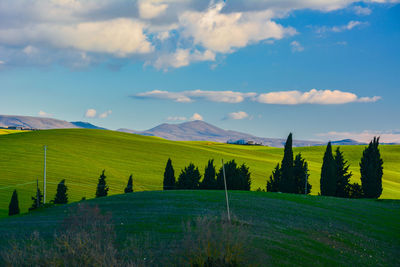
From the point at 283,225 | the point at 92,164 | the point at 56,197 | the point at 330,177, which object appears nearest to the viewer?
the point at 283,225

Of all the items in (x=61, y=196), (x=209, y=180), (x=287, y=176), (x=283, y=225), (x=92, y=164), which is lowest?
(x=61, y=196)

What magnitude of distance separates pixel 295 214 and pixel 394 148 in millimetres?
160370

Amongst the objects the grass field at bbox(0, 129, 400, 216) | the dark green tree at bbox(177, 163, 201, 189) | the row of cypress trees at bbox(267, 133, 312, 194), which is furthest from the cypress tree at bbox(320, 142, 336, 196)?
the dark green tree at bbox(177, 163, 201, 189)

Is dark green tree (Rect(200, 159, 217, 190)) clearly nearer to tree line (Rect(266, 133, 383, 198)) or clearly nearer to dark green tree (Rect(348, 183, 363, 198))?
tree line (Rect(266, 133, 383, 198))

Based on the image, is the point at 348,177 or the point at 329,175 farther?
the point at 348,177

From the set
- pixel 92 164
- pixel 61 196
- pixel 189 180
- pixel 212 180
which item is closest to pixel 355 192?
pixel 212 180

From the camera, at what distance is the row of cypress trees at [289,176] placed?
7619 centimetres

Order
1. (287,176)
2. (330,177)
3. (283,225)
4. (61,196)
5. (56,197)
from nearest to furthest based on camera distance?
(283,225) → (61,196) → (56,197) → (287,176) → (330,177)

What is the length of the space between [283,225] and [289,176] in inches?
1765

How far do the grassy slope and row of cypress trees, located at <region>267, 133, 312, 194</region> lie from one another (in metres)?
26.1

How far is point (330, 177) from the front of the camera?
77375mm

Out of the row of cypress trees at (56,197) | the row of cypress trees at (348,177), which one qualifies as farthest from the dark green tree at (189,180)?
the row of cypress trees at (348,177)

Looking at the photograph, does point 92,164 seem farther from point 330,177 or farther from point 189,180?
point 330,177

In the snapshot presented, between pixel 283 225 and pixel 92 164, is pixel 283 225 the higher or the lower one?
the lower one
